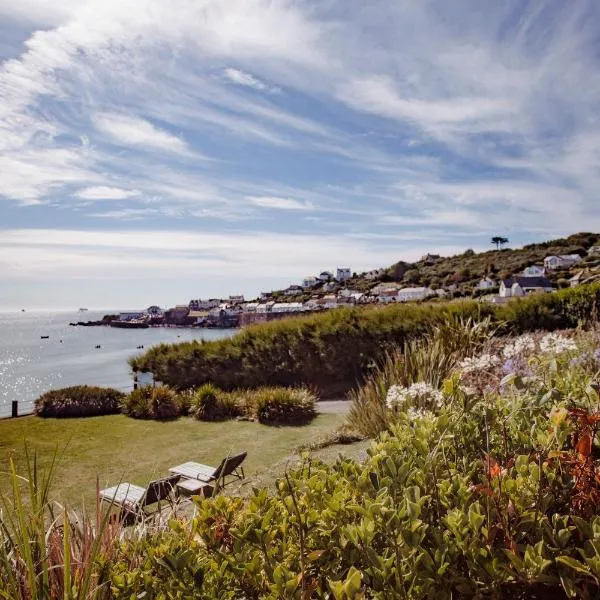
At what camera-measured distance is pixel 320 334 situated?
1324cm

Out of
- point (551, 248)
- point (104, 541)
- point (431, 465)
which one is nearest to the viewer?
point (431, 465)

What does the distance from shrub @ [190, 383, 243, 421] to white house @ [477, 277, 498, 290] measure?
52608mm

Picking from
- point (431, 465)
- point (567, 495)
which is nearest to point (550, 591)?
point (567, 495)

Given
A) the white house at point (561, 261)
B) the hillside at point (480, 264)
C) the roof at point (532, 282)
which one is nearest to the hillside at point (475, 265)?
the hillside at point (480, 264)

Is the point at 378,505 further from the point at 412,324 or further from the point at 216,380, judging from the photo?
the point at 216,380

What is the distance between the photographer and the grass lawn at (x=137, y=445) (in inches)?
284

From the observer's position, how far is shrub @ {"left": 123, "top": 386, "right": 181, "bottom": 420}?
1156 centimetres

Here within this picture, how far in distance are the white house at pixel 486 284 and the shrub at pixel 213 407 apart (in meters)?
52.6

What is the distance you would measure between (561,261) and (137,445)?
224ft

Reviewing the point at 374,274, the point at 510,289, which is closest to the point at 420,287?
the point at 510,289

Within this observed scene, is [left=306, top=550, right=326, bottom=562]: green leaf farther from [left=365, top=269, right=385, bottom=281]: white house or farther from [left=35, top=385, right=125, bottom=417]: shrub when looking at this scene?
[left=365, top=269, right=385, bottom=281]: white house

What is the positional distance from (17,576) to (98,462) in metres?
6.50

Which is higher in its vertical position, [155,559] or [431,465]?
[431,465]

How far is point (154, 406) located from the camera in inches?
458
